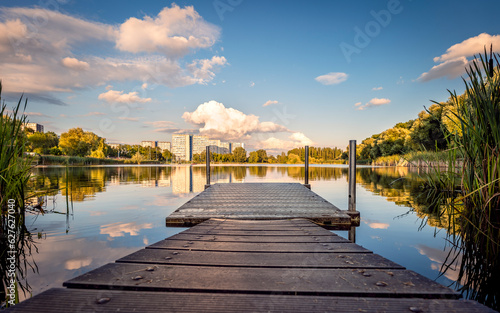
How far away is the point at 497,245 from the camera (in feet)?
6.70

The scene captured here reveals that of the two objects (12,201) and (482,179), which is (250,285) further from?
(12,201)

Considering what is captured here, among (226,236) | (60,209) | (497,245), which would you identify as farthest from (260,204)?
(60,209)

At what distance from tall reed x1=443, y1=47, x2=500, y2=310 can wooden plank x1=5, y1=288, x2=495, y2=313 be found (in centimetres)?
131

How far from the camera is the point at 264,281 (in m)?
1.26

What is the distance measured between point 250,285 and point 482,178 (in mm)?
2327

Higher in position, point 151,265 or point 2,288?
point 151,265

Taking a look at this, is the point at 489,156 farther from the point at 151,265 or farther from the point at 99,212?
the point at 99,212

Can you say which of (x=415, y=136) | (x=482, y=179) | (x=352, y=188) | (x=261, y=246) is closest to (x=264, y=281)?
(x=261, y=246)

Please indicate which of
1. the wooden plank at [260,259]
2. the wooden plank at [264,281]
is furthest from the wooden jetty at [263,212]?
the wooden plank at [264,281]

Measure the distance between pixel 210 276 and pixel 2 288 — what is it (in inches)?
74.3

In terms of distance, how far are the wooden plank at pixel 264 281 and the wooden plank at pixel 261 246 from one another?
40cm

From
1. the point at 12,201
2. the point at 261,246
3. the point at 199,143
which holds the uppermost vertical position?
the point at 199,143

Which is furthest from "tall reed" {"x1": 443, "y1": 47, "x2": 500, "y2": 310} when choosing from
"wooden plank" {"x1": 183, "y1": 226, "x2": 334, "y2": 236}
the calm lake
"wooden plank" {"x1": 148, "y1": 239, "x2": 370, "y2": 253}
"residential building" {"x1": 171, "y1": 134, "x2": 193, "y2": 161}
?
"residential building" {"x1": 171, "y1": 134, "x2": 193, "y2": 161}

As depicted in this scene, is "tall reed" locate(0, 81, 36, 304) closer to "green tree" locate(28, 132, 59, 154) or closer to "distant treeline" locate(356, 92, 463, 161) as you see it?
"distant treeline" locate(356, 92, 463, 161)
